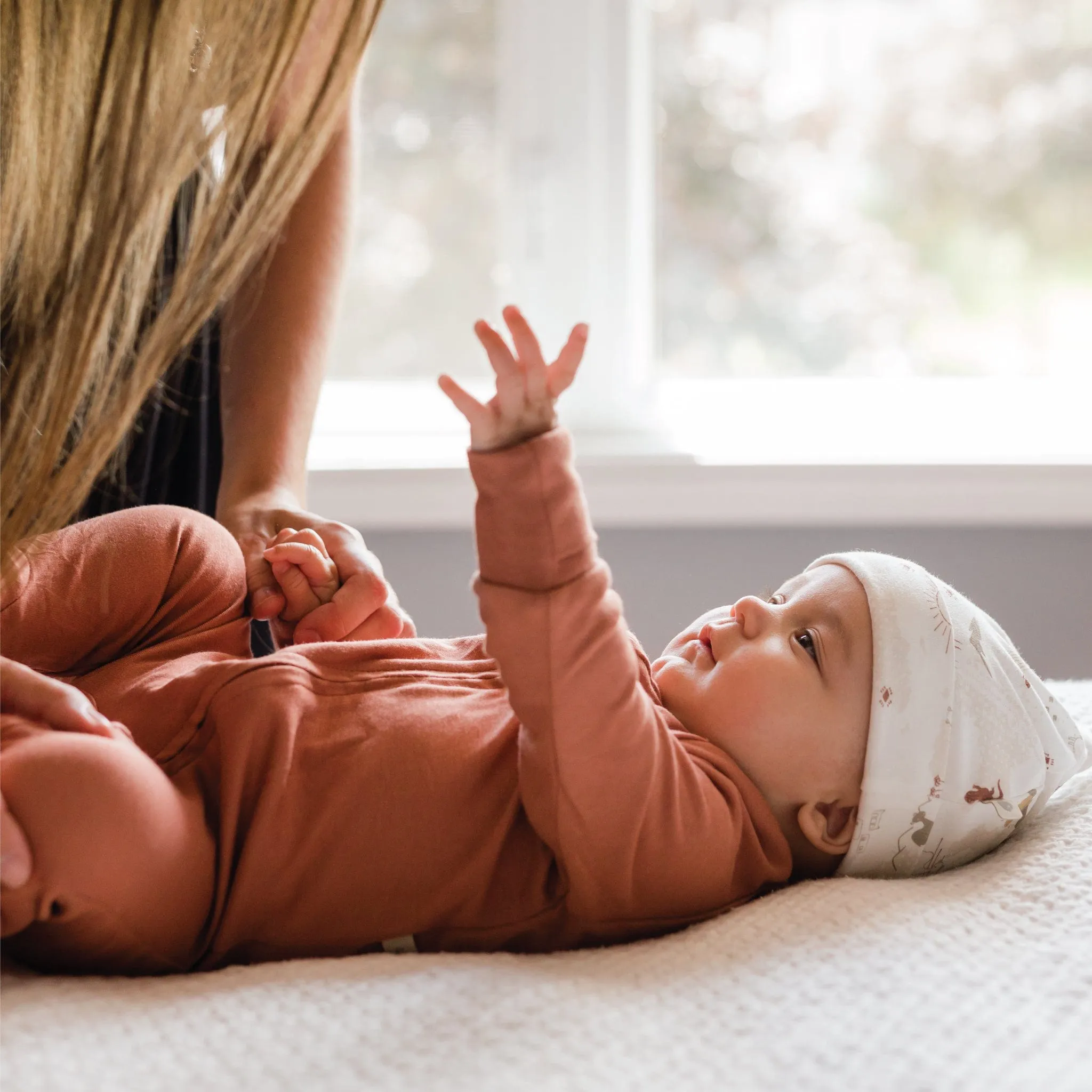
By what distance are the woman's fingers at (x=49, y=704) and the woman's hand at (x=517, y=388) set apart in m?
0.29

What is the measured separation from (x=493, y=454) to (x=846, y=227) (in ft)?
4.94

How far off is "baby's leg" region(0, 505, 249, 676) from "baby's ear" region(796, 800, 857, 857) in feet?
1.54

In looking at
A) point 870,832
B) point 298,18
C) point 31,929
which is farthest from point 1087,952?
point 298,18

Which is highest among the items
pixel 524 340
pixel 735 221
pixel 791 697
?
pixel 735 221

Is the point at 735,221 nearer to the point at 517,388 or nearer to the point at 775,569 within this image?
the point at 775,569

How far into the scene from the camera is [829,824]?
0.98 metres

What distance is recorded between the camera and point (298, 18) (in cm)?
82

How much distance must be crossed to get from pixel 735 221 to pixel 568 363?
145cm

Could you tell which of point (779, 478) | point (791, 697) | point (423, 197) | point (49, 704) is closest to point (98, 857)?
point (49, 704)

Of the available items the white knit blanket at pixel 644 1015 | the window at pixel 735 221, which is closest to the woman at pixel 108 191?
the white knit blanket at pixel 644 1015

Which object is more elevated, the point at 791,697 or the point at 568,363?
the point at 568,363

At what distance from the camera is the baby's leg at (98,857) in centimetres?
70

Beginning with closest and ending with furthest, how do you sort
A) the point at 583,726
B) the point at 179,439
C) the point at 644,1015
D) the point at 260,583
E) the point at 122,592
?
the point at 644,1015, the point at 583,726, the point at 122,592, the point at 260,583, the point at 179,439

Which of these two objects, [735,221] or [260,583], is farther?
[735,221]
